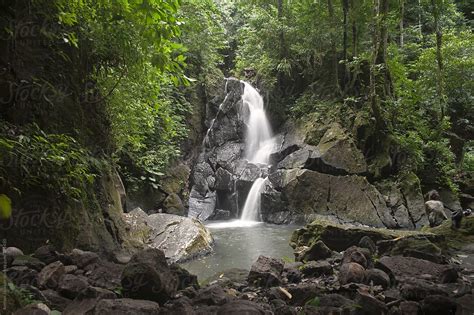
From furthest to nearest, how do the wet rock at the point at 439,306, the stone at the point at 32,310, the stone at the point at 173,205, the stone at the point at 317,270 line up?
1. the stone at the point at 173,205
2. the stone at the point at 317,270
3. the wet rock at the point at 439,306
4. the stone at the point at 32,310

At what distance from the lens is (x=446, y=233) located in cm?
963

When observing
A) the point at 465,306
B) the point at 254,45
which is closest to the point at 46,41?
the point at 465,306

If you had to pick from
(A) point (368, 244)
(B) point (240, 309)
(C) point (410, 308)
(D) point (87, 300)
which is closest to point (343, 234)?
(A) point (368, 244)

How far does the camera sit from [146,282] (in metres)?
4.02

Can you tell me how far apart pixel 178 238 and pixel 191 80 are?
17.4 ft

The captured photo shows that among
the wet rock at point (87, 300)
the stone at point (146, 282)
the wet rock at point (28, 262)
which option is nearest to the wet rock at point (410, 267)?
the stone at point (146, 282)

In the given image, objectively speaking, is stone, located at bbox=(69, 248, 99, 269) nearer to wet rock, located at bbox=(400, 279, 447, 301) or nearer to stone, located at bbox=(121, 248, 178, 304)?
stone, located at bbox=(121, 248, 178, 304)

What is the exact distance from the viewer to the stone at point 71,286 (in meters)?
3.87

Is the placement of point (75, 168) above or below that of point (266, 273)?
above

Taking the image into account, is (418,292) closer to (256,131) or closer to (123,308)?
(123,308)

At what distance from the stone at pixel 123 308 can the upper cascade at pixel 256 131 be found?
602 inches

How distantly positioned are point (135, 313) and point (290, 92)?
19.0 meters

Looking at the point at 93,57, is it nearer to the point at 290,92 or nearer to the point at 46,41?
the point at 46,41

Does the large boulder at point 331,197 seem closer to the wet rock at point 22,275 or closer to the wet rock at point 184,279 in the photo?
the wet rock at point 184,279
